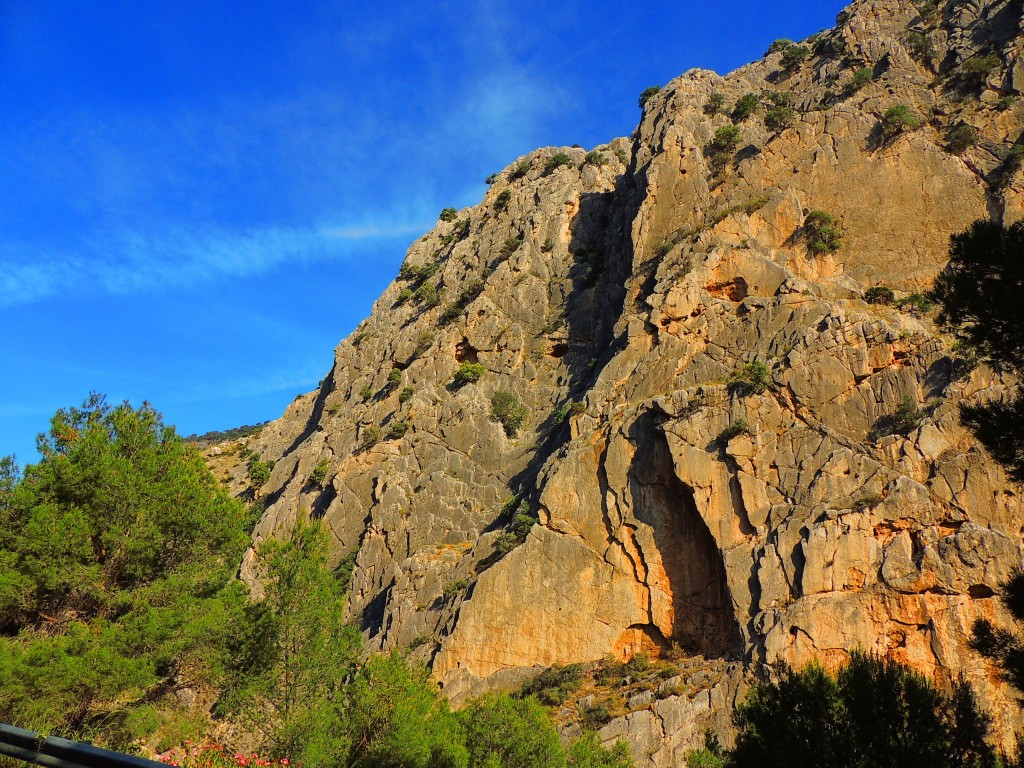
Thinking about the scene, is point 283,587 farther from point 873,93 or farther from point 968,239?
point 873,93

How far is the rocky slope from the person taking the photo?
30.0m

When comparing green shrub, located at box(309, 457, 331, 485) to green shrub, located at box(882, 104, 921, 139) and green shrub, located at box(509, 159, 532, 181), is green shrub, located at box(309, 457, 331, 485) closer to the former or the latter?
green shrub, located at box(509, 159, 532, 181)

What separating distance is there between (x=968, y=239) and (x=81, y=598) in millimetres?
21360

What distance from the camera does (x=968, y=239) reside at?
422 inches

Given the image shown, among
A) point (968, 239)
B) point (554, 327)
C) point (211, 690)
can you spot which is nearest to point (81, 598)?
point (211, 690)

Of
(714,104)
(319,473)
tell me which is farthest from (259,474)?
(714,104)

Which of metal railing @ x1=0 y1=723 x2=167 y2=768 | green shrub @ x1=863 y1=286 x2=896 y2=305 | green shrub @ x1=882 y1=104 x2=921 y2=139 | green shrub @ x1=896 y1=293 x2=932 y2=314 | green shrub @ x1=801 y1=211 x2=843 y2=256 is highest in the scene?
green shrub @ x1=882 y1=104 x2=921 y2=139

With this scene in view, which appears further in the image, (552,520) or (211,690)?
(552,520)

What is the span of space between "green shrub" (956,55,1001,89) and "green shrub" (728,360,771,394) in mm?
26341

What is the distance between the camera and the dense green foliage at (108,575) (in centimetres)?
1670

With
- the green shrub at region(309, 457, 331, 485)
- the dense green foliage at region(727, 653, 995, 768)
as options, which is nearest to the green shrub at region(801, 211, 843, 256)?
the dense green foliage at region(727, 653, 995, 768)

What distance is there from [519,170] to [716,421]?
1851 inches

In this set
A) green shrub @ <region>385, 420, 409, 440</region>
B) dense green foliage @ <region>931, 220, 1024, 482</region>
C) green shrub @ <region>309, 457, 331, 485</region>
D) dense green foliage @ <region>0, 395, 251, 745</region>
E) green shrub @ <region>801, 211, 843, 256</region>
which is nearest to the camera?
dense green foliage @ <region>931, 220, 1024, 482</region>

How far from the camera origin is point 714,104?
2093 inches
